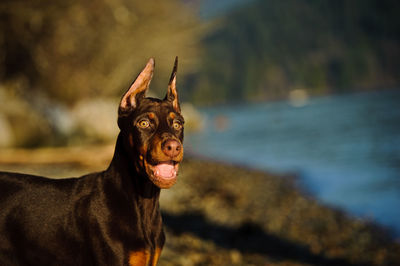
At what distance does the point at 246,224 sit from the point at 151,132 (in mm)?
6080

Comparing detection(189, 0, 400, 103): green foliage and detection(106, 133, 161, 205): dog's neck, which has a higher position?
detection(189, 0, 400, 103): green foliage

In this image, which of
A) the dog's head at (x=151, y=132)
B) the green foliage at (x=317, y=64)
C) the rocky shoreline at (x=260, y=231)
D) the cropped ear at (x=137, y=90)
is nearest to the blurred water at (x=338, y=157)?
the rocky shoreline at (x=260, y=231)

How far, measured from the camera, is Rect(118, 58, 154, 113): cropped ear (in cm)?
393

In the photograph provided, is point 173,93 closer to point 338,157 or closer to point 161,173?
point 161,173

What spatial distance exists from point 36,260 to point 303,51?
190 meters

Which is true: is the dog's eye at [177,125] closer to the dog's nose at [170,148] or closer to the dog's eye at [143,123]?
the dog's eye at [143,123]

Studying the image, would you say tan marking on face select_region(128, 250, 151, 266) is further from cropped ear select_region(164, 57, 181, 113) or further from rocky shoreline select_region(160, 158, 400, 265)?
rocky shoreline select_region(160, 158, 400, 265)

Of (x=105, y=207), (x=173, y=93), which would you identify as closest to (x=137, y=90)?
(x=173, y=93)

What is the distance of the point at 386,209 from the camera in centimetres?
1156

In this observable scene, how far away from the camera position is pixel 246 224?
9320 millimetres

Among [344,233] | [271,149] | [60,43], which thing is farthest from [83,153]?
[271,149]

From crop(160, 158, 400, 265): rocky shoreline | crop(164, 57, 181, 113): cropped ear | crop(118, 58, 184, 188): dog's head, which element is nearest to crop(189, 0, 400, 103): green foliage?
crop(160, 158, 400, 265): rocky shoreline

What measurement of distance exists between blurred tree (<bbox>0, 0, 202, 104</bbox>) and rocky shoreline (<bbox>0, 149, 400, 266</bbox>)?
15.8 feet

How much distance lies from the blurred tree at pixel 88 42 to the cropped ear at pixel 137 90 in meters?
13.1
